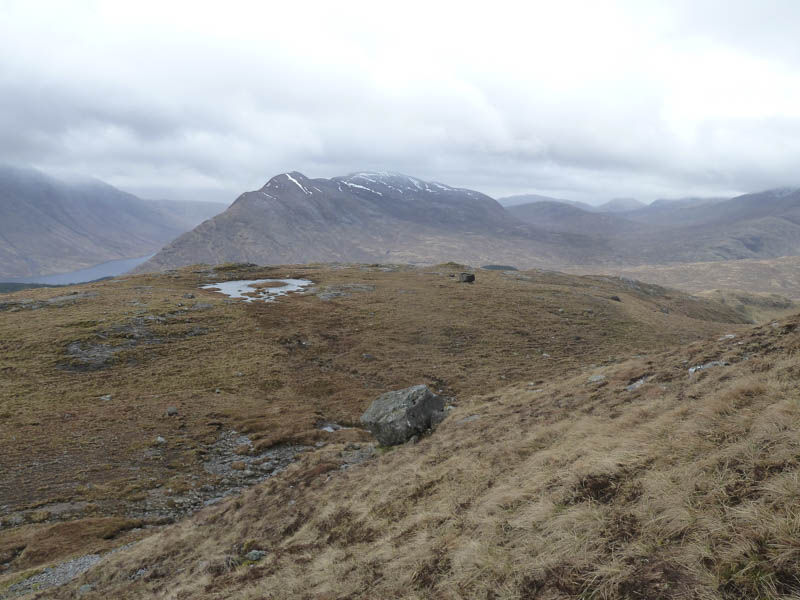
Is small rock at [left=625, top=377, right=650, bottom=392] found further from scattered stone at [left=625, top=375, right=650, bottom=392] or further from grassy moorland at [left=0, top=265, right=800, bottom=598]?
grassy moorland at [left=0, top=265, right=800, bottom=598]

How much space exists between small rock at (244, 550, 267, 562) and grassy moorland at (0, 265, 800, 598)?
229 mm

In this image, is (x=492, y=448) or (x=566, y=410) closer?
(x=492, y=448)

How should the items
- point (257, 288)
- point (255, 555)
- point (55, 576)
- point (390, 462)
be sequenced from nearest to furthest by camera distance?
1. point (255, 555)
2. point (55, 576)
3. point (390, 462)
4. point (257, 288)

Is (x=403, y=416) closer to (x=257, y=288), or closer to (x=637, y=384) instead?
(x=637, y=384)

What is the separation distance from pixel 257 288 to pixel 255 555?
61.3m

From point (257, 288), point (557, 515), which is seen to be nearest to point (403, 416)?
point (557, 515)

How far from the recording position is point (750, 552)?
4.70m

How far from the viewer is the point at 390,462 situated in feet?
52.1

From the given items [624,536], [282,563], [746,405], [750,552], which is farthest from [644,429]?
[282,563]

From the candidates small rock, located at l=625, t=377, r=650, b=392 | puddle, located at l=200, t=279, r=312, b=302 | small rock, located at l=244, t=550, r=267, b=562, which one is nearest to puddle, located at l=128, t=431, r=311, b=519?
small rock, located at l=244, t=550, r=267, b=562

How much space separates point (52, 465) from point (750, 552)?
2903cm

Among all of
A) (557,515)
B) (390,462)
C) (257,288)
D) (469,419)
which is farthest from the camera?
(257,288)

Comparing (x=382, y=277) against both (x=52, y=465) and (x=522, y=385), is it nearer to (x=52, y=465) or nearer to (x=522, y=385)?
(x=522, y=385)

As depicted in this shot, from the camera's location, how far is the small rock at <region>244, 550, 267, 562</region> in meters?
11.3
